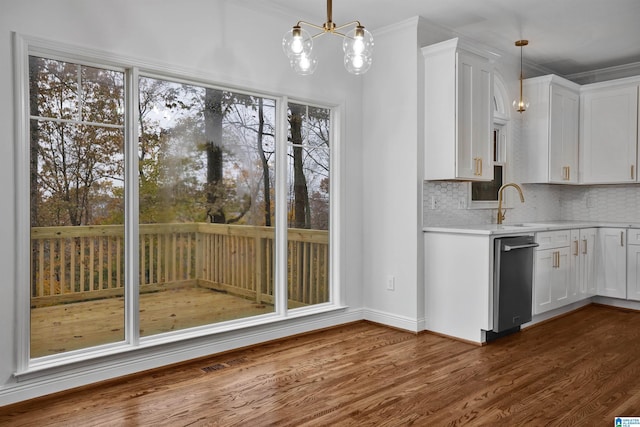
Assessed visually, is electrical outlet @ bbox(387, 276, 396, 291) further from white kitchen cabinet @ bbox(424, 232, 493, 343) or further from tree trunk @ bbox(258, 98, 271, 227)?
tree trunk @ bbox(258, 98, 271, 227)

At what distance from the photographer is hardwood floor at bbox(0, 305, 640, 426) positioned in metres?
2.59

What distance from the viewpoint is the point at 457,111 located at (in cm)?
411

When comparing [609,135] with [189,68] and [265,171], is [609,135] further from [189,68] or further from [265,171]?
[189,68]

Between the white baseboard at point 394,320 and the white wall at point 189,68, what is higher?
the white wall at point 189,68

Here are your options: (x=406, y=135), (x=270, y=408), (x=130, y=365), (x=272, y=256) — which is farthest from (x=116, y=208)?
(x=406, y=135)

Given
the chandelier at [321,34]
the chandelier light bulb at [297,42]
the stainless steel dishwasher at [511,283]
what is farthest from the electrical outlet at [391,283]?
the chandelier light bulb at [297,42]

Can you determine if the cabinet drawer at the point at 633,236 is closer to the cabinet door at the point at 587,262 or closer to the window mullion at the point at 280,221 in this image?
the cabinet door at the point at 587,262

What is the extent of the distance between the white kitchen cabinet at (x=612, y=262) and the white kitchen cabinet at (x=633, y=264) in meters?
0.04

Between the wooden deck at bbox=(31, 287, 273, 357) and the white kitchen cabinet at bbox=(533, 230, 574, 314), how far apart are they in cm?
265

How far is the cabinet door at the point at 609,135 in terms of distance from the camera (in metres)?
5.29

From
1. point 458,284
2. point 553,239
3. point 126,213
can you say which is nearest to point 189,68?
point 126,213

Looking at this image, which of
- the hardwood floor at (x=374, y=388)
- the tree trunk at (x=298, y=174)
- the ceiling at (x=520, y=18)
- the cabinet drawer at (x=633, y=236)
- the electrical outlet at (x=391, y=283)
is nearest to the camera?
the hardwood floor at (x=374, y=388)

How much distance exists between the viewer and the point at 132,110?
321 centimetres

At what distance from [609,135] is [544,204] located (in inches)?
40.0
